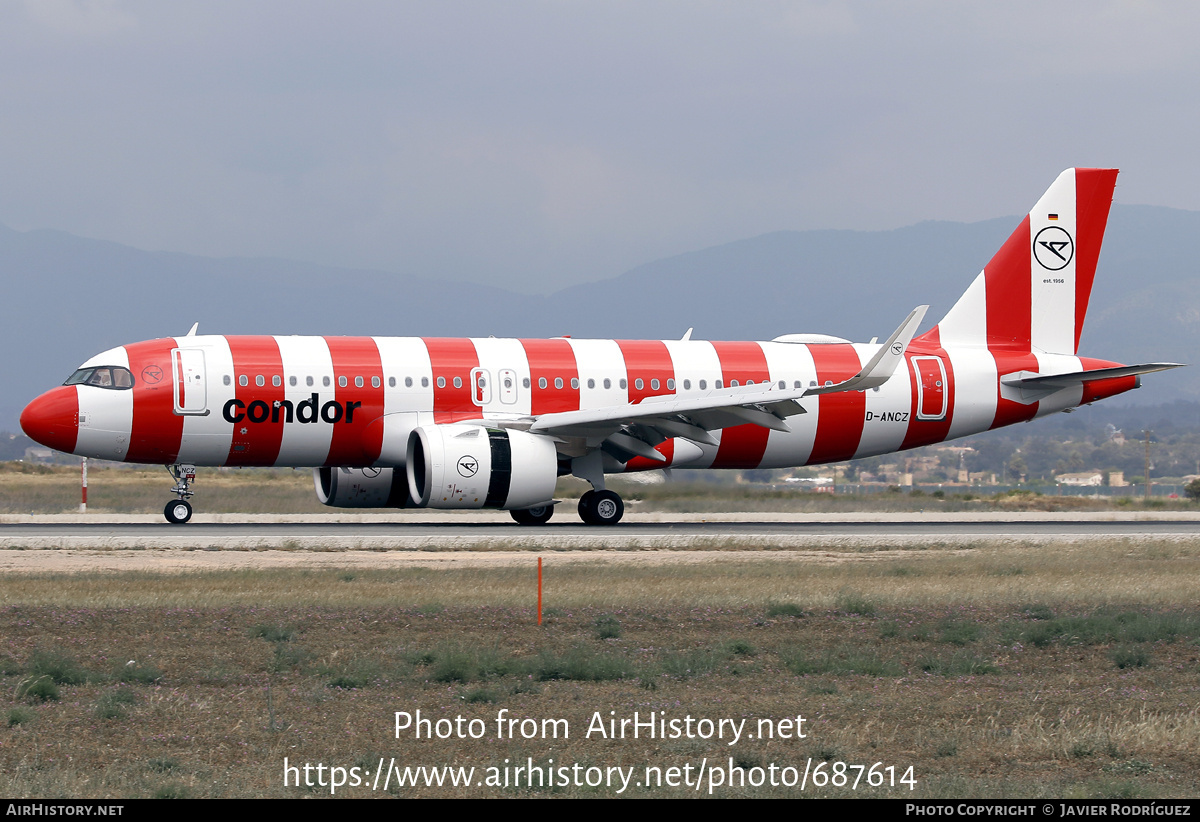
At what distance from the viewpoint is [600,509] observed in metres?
31.0

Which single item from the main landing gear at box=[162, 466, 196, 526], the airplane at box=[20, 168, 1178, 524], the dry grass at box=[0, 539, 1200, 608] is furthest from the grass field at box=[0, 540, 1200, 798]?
the main landing gear at box=[162, 466, 196, 526]

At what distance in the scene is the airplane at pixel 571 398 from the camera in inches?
1134

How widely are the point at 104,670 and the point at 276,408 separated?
17.2 m

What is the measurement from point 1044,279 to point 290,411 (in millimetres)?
19431

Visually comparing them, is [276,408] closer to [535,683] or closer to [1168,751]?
[535,683]

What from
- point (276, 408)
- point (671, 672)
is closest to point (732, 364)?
point (276, 408)

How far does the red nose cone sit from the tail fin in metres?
20.5

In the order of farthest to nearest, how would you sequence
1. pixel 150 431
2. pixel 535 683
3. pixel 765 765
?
pixel 150 431 → pixel 535 683 → pixel 765 765

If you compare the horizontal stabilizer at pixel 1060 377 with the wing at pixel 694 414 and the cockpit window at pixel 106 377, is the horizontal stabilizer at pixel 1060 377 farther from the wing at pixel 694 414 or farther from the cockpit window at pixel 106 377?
the cockpit window at pixel 106 377

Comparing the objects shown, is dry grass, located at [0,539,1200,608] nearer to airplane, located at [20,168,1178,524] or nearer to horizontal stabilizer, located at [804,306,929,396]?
horizontal stabilizer, located at [804,306,929,396]

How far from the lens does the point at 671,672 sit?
12617 millimetres

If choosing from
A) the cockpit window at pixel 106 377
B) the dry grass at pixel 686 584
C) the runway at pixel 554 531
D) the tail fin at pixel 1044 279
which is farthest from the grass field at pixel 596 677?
the tail fin at pixel 1044 279

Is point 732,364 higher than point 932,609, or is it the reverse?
point 732,364
